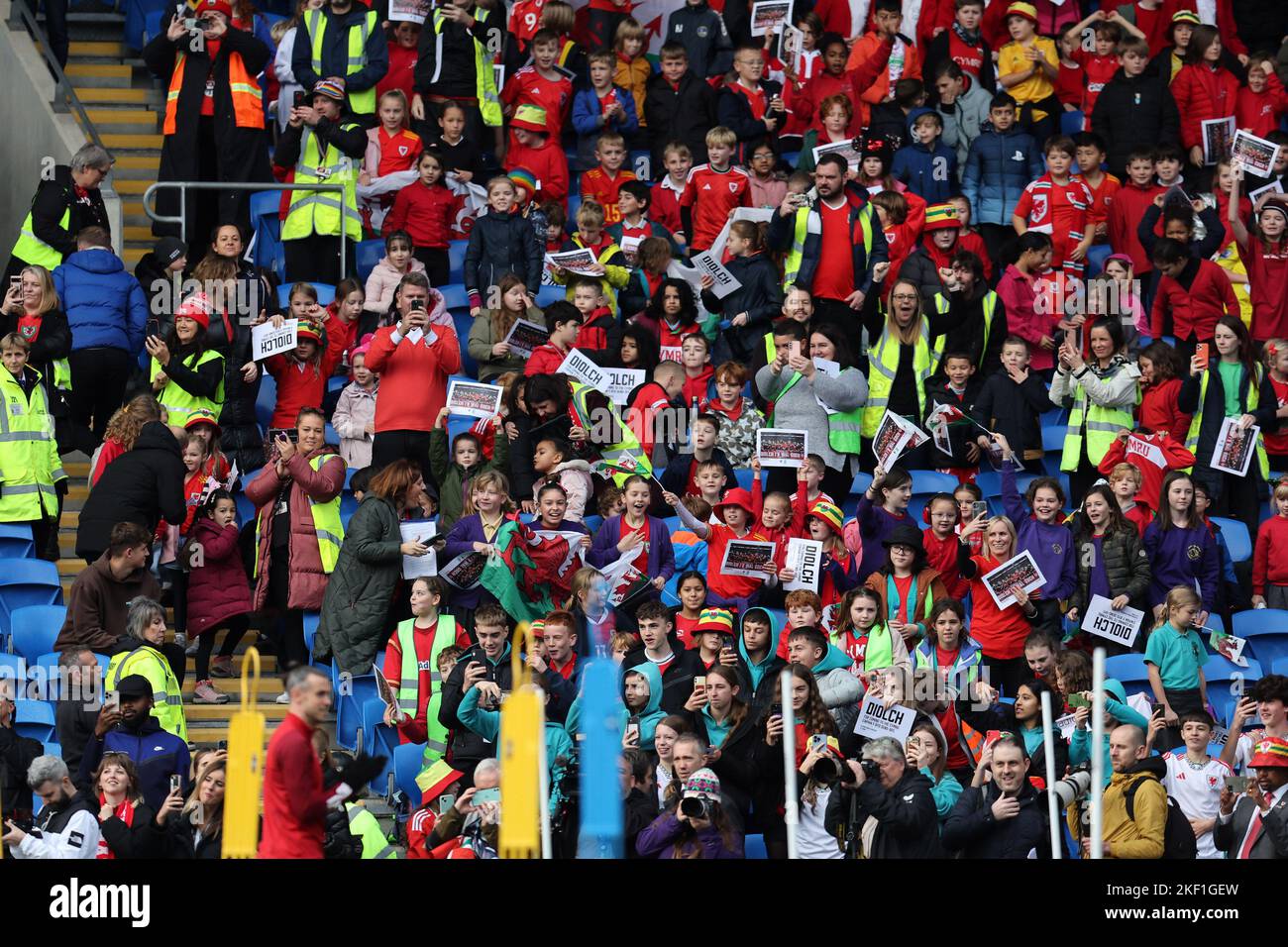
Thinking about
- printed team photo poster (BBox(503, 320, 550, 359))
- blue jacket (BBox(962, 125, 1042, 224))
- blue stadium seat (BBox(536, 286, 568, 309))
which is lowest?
printed team photo poster (BBox(503, 320, 550, 359))

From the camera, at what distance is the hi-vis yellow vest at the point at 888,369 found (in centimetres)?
1573

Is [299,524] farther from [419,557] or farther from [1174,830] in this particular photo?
[1174,830]

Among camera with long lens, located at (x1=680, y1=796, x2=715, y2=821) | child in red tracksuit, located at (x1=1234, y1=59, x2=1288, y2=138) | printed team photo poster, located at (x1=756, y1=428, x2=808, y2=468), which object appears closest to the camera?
camera with long lens, located at (x1=680, y1=796, x2=715, y2=821)

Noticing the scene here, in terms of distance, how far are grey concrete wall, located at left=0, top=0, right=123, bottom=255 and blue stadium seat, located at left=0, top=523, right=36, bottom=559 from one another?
146 inches

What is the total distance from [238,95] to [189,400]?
2.91 m

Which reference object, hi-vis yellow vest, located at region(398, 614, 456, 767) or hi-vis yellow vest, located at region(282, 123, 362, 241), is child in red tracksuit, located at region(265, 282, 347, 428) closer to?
hi-vis yellow vest, located at region(282, 123, 362, 241)

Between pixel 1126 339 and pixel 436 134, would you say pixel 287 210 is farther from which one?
pixel 1126 339

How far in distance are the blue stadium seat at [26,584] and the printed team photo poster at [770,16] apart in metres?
7.27

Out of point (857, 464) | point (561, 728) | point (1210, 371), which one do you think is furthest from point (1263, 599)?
point (561, 728)

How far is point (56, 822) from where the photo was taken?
37.8 ft

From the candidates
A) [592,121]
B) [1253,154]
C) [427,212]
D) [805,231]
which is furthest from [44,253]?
[1253,154]

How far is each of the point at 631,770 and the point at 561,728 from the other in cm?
69

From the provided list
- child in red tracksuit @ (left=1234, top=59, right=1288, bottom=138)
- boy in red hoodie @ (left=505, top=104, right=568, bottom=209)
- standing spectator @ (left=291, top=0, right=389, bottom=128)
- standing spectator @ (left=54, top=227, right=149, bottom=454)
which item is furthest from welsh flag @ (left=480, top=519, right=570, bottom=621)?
child in red tracksuit @ (left=1234, top=59, right=1288, bottom=138)

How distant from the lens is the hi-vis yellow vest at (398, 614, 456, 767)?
1312 cm
